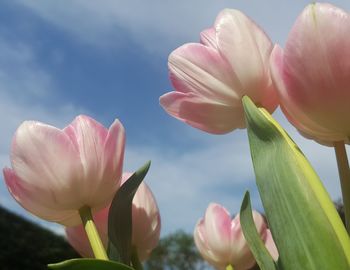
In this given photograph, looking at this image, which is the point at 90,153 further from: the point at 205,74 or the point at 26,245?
the point at 26,245

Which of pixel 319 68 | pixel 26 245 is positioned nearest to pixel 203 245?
pixel 319 68

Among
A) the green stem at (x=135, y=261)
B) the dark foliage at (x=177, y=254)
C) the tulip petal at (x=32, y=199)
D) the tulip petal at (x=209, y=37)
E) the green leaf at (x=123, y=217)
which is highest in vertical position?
the dark foliage at (x=177, y=254)

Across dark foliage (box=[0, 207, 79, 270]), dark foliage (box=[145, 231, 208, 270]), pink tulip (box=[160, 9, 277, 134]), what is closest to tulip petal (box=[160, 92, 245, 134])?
pink tulip (box=[160, 9, 277, 134])

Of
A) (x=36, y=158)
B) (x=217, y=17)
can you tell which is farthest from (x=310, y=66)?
(x=36, y=158)

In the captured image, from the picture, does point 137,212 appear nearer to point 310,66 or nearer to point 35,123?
point 35,123

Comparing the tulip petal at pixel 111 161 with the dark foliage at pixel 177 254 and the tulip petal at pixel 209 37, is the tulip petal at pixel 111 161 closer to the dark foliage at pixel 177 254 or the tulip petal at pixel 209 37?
the tulip petal at pixel 209 37

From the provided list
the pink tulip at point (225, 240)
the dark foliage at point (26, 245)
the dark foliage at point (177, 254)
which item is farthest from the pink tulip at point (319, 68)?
the dark foliage at point (177, 254)
